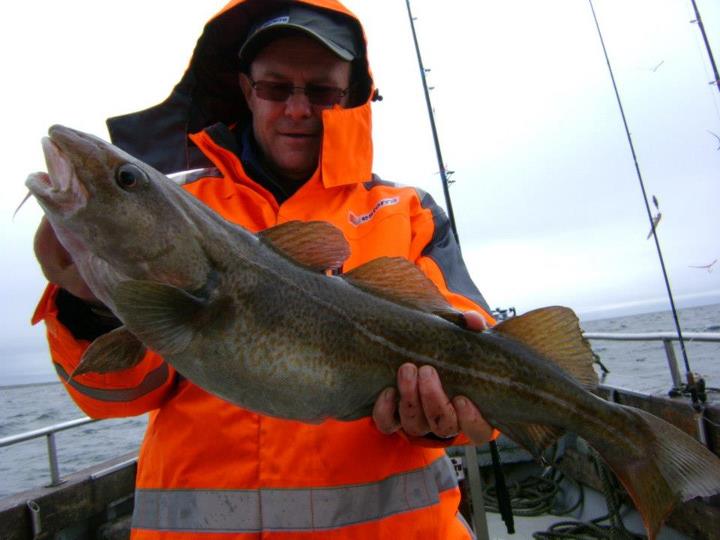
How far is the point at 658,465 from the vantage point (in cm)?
226

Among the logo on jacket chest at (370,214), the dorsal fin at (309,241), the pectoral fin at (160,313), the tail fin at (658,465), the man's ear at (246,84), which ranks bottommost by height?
the tail fin at (658,465)

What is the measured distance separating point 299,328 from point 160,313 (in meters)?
0.51

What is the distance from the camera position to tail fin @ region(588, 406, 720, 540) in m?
2.22

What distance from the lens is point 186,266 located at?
6.46ft

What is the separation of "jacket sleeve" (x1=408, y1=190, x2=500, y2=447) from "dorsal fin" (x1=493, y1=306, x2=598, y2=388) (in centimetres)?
30

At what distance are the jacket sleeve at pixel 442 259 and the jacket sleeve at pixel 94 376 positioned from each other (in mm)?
1361

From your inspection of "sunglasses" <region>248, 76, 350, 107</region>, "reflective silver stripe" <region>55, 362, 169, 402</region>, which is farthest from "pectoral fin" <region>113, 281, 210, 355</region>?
"sunglasses" <region>248, 76, 350, 107</region>

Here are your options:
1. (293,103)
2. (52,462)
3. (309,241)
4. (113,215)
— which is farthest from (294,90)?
(52,462)

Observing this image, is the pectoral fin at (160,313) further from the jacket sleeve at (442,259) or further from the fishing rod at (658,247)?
the fishing rod at (658,247)

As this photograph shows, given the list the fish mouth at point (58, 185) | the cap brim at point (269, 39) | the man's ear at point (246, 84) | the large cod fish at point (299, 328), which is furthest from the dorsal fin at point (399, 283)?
the man's ear at point (246, 84)

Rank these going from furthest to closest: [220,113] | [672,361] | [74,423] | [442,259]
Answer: [74,423] < [672,361] < [220,113] < [442,259]

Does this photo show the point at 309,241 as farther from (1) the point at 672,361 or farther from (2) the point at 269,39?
(1) the point at 672,361

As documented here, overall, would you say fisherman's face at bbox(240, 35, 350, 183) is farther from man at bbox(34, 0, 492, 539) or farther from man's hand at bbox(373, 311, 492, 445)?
man's hand at bbox(373, 311, 492, 445)

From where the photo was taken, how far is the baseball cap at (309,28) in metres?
2.91
